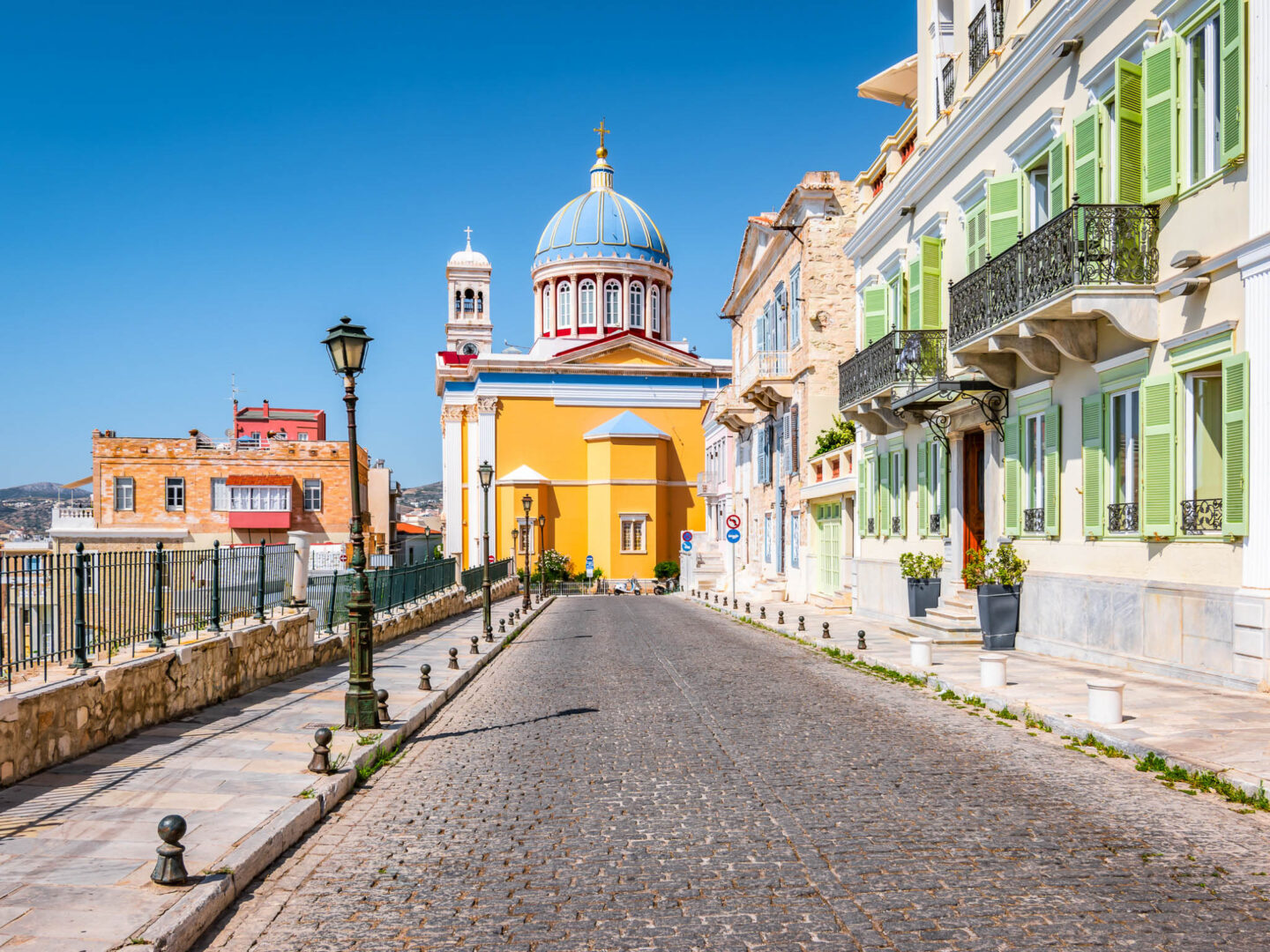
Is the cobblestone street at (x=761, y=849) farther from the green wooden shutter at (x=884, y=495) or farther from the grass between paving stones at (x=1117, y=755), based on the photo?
the green wooden shutter at (x=884, y=495)

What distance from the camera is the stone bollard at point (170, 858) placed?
5184 mm

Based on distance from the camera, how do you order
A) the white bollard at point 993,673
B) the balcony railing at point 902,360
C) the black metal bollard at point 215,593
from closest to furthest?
the white bollard at point 993,673 → the black metal bollard at point 215,593 → the balcony railing at point 902,360

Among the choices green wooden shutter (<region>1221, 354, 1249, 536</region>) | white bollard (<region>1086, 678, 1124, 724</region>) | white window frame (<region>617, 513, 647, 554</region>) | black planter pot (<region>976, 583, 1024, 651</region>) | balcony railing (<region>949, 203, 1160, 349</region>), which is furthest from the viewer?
white window frame (<region>617, 513, 647, 554</region>)

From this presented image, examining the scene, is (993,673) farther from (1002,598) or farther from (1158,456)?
(1002,598)

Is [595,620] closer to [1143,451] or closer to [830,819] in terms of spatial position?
[1143,451]

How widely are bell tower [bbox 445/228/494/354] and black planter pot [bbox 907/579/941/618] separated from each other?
60.0 m

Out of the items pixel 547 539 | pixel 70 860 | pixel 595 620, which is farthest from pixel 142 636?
pixel 547 539

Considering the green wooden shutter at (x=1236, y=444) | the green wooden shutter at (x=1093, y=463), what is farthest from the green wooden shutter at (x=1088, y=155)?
the green wooden shutter at (x=1236, y=444)

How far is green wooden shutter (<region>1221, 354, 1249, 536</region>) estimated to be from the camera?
10836 mm

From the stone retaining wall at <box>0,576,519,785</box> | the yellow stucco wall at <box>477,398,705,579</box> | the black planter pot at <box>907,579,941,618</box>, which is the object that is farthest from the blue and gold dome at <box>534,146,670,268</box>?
the stone retaining wall at <box>0,576,519,785</box>

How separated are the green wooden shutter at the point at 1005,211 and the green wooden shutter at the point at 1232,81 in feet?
16.6

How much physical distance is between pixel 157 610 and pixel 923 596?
13671 mm

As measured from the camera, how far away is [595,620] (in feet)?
95.0

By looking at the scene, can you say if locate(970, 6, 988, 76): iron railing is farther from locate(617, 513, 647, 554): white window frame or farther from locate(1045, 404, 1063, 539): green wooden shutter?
A: locate(617, 513, 647, 554): white window frame
